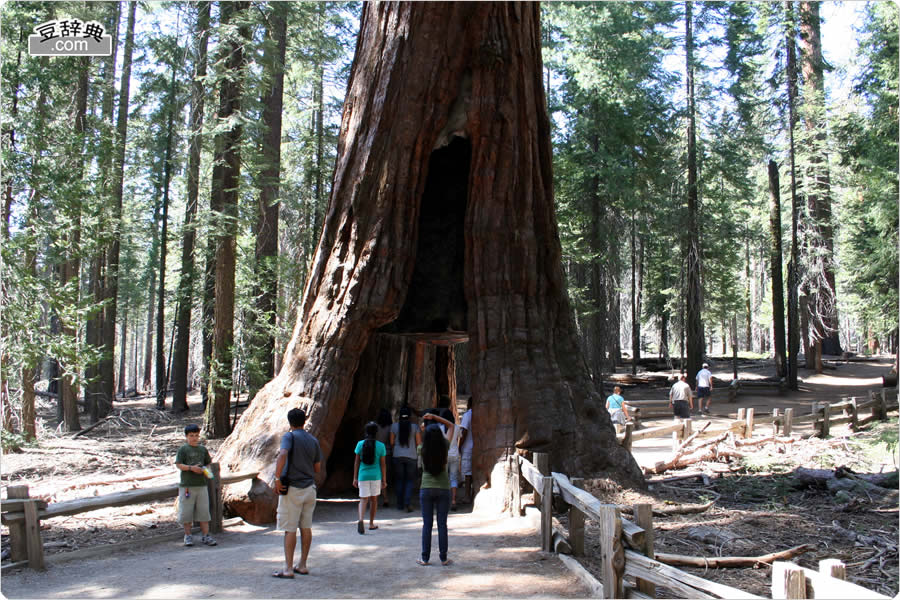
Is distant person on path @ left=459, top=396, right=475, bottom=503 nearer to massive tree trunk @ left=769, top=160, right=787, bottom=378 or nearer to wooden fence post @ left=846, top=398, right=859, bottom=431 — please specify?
wooden fence post @ left=846, top=398, right=859, bottom=431

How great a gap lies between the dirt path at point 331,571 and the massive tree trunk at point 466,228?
261 centimetres

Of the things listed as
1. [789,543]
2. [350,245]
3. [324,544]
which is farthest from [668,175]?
[324,544]

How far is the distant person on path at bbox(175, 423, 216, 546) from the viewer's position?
8914 millimetres

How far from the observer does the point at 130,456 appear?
1678 cm

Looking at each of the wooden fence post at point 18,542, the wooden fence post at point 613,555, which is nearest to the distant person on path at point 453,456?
the wooden fence post at point 613,555

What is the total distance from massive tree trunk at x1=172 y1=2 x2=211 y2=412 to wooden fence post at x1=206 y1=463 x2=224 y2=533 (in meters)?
9.21

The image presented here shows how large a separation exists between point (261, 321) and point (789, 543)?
1482 centimetres

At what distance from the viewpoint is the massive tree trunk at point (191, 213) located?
60.3 ft

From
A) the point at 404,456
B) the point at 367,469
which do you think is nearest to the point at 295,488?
the point at 367,469

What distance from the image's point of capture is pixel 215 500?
9.51 meters

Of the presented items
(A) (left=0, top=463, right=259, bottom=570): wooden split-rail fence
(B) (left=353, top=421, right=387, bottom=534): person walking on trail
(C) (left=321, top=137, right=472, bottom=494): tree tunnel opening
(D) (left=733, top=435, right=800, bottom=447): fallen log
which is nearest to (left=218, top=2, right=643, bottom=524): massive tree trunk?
(C) (left=321, top=137, right=472, bottom=494): tree tunnel opening

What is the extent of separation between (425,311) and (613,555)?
8958mm

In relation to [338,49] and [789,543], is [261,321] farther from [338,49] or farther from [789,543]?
[789,543]

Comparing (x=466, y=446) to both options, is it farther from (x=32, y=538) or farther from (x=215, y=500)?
(x=32, y=538)
